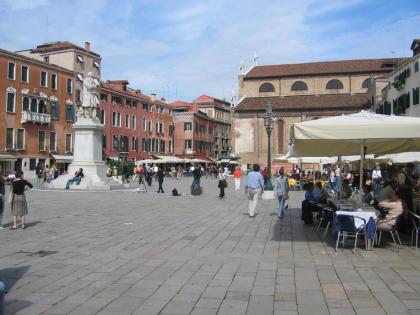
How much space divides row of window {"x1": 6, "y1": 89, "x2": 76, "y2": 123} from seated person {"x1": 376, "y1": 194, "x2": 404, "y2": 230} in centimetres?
4315

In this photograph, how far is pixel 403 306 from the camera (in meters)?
5.46

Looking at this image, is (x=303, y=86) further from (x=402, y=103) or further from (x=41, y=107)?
(x=41, y=107)

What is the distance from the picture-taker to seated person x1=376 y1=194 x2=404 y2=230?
940 cm

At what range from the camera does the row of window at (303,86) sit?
65.1 m

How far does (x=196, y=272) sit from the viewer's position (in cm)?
714

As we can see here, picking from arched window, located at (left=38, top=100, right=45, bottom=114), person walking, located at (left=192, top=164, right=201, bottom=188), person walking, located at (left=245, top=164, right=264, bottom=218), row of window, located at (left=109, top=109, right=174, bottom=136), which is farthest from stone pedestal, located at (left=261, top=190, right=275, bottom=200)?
row of window, located at (left=109, top=109, right=174, bottom=136)

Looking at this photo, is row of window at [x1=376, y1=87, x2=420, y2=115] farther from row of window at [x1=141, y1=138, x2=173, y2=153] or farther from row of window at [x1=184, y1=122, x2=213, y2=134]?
row of window at [x1=184, y1=122, x2=213, y2=134]

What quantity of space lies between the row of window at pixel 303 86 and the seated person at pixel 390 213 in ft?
191

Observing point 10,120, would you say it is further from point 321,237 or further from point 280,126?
point 321,237

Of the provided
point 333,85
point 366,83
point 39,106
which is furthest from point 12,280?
point 333,85

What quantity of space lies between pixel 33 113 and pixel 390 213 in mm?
44487

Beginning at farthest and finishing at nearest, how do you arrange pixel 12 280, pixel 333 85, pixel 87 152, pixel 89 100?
1. pixel 333 85
2. pixel 89 100
3. pixel 87 152
4. pixel 12 280

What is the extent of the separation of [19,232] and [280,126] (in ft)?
187

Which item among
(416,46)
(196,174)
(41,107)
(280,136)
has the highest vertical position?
(416,46)
